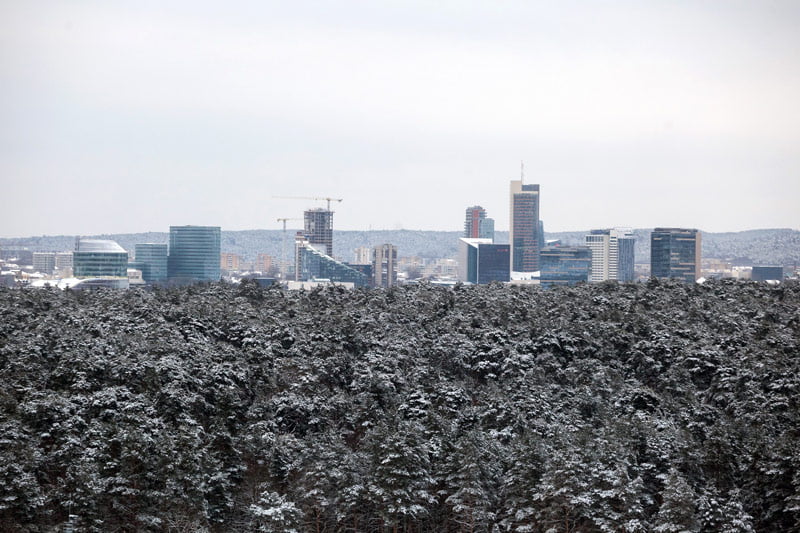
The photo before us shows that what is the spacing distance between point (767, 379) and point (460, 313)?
36.5 meters

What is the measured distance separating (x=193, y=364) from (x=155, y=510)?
22.9 metres

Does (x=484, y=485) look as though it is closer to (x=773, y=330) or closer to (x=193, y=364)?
(x=193, y=364)

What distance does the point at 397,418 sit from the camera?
69.9m

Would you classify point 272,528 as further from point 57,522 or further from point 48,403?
point 48,403

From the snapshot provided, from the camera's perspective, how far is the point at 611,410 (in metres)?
76.2

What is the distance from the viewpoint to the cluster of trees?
5603 cm

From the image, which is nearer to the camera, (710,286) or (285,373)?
(285,373)

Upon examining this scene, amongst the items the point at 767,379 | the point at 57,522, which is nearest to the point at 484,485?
the point at 57,522

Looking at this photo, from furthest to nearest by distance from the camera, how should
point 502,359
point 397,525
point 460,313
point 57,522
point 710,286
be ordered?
point 710,286
point 460,313
point 502,359
point 397,525
point 57,522

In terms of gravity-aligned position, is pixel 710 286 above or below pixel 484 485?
above

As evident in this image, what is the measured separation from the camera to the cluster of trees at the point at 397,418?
56.0 metres

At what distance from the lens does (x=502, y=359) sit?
90938mm

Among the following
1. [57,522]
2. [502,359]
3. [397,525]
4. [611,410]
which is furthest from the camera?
[502,359]

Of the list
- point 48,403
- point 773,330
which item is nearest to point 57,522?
point 48,403
